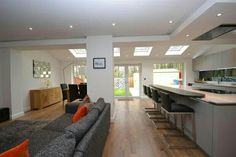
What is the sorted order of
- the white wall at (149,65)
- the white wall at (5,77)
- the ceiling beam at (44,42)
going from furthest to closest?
the white wall at (149,65) < the white wall at (5,77) < the ceiling beam at (44,42)

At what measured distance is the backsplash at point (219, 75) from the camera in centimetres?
613

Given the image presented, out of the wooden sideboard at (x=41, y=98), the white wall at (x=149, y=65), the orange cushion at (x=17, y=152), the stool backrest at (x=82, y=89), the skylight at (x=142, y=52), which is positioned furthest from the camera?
the white wall at (x=149, y=65)

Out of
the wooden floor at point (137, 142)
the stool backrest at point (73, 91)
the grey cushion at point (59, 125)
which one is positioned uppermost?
the stool backrest at point (73, 91)

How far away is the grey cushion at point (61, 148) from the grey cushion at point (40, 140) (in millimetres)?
802

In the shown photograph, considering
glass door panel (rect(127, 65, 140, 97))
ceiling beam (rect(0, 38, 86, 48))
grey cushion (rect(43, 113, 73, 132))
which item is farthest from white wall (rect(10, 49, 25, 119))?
glass door panel (rect(127, 65, 140, 97))

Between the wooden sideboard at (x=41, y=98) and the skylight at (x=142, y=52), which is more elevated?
the skylight at (x=142, y=52)

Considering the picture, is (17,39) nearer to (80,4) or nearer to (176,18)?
(80,4)

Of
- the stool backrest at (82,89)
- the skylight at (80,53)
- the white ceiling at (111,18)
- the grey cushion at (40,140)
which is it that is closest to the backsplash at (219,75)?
the white ceiling at (111,18)

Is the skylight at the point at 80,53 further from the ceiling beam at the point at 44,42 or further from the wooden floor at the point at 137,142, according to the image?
the wooden floor at the point at 137,142

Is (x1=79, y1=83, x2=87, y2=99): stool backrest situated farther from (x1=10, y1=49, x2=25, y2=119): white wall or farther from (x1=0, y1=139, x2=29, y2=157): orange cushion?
(x1=0, y1=139, x2=29, y2=157): orange cushion

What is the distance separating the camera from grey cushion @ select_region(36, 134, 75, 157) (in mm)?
1068

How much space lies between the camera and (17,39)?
4652 mm

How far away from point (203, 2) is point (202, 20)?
1.58 feet

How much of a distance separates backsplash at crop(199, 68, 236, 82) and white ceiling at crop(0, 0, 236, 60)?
214 centimetres
